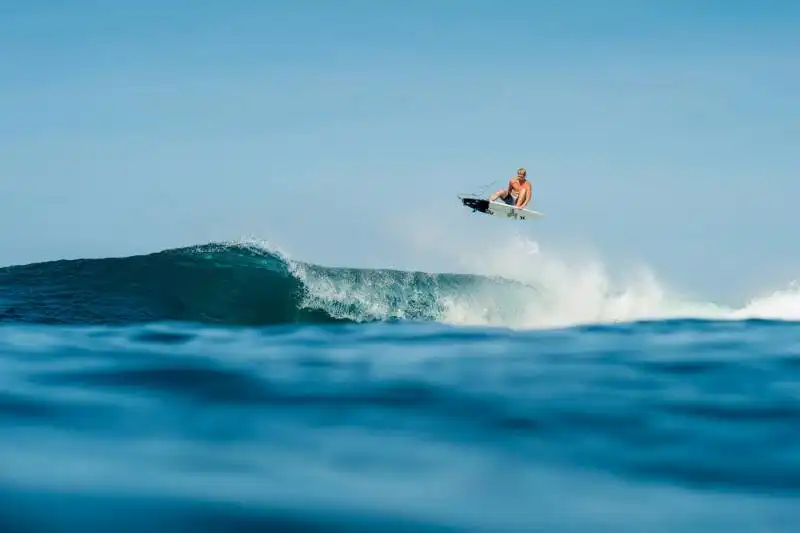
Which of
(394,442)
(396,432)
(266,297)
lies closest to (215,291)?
(266,297)

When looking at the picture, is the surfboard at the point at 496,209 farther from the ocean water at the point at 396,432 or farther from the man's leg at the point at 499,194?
the ocean water at the point at 396,432

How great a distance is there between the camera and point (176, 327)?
14180 millimetres

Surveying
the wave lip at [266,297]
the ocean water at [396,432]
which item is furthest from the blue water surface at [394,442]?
the wave lip at [266,297]

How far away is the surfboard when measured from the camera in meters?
24.6

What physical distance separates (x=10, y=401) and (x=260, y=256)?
1989 cm

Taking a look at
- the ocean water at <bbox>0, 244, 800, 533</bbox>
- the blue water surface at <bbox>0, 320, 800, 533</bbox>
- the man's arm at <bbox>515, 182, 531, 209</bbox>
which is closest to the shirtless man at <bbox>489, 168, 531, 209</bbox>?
the man's arm at <bbox>515, 182, 531, 209</bbox>

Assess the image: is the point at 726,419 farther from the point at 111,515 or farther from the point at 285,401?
the point at 111,515

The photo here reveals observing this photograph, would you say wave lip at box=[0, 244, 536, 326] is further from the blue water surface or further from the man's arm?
the blue water surface

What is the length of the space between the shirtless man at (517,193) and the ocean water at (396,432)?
12.6 m

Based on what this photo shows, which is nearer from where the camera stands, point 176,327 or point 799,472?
point 799,472

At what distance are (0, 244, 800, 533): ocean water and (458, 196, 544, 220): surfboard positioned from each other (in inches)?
468

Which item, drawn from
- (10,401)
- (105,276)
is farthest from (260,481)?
(105,276)

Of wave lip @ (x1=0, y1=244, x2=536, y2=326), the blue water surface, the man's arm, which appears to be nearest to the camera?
the blue water surface

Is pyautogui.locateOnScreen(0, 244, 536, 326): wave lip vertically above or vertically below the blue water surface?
above
